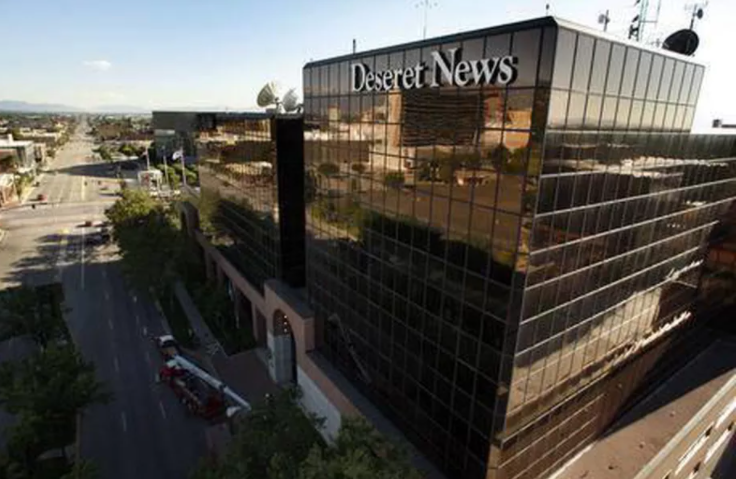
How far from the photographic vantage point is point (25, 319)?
3694 centimetres

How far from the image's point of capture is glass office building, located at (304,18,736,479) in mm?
15602

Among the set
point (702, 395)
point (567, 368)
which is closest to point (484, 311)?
point (567, 368)

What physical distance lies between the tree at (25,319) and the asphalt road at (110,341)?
3750 mm

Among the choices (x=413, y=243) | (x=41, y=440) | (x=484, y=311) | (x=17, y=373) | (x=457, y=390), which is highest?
(x=413, y=243)

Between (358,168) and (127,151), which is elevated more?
(358,168)

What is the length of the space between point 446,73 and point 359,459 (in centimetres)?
1664

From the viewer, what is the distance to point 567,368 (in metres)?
20.5

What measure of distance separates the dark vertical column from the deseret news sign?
40.5 feet

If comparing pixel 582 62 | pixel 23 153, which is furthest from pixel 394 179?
pixel 23 153

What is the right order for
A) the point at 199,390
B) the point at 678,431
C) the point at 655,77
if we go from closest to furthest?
the point at 655,77 → the point at 678,431 → the point at 199,390

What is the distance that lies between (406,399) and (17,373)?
2816 cm

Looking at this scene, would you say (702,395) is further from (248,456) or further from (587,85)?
(248,456)

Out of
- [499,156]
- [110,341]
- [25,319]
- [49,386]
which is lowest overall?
[110,341]

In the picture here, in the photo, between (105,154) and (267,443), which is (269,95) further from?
(105,154)
